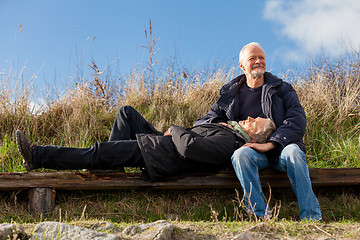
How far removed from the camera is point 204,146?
3623 millimetres

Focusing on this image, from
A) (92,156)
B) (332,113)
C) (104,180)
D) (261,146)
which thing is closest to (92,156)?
(92,156)

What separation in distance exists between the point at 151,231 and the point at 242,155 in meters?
1.24

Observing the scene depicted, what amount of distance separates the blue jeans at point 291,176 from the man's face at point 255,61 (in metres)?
1.03

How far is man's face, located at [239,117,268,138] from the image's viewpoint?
3943mm

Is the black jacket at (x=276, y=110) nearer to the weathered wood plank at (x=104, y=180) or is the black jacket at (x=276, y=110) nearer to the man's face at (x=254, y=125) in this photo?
the man's face at (x=254, y=125)

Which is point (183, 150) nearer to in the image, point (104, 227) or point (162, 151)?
point (162, 151)

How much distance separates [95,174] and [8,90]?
10.2 feet

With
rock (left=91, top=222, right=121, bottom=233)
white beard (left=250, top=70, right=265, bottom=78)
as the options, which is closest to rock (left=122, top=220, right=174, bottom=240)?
rock (left=91, top=222, right=121, bottom=233)

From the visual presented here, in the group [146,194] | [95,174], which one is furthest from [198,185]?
[95,174]

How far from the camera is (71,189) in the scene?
422cm

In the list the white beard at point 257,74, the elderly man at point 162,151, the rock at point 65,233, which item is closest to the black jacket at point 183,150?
the elderly man at point 162,151

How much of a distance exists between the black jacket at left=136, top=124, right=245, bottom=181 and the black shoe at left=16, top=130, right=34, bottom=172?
1.04m

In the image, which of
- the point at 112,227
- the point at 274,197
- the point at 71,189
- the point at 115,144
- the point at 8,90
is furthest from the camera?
the point at 8,90

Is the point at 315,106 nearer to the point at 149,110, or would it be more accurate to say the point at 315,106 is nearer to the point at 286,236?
the point at 149,110
